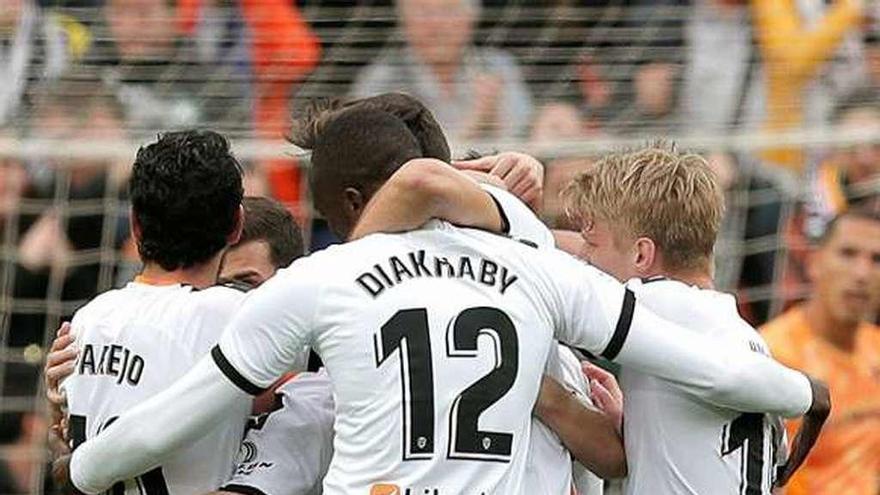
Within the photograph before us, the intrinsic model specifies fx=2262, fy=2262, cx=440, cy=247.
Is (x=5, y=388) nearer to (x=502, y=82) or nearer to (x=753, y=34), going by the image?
(x=502, y=82)

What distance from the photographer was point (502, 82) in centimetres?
1008

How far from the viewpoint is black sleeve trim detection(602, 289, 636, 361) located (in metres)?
4.48

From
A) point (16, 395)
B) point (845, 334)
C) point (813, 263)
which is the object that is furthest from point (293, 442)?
point (16, 395)

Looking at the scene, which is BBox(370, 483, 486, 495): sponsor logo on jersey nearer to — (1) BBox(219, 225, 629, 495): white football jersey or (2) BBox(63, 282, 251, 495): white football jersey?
(1) BBox(219, 225, 629, 495): white football jersey

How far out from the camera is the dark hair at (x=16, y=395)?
9.83m

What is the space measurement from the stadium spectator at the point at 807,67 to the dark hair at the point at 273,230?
16.0ft

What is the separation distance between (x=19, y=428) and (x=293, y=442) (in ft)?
17.6

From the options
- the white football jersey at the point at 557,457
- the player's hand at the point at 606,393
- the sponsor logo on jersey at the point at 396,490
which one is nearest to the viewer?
the sponsor logo on jersey at the point at 396,490

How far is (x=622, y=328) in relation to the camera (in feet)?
14.7

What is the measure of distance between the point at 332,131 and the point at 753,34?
5.99 meters

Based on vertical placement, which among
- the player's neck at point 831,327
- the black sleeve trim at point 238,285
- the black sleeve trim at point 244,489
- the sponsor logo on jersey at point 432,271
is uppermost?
the sponsor logo on jersey at point 432,271

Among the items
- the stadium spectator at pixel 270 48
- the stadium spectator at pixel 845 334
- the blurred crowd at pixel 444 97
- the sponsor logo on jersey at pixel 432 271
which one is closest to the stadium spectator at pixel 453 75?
the blurred crowd at pixel 444 97

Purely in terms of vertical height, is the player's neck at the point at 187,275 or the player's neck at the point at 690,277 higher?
the player's neck at the point at 690,277

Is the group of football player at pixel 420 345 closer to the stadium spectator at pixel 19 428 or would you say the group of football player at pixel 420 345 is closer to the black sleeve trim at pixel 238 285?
the black sleeve trim at pixel 238 285
